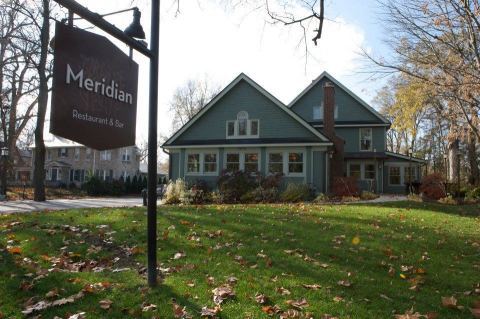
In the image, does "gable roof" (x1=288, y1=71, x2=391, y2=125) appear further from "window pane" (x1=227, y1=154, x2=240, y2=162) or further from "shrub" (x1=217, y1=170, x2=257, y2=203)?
"shrub" (x1=217, y1=170, x2=257, y2=203)

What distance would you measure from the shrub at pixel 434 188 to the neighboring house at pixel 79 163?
1531 inches

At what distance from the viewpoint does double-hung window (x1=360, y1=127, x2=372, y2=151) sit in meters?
32.0

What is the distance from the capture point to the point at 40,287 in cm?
552

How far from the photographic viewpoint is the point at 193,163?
1065 inches

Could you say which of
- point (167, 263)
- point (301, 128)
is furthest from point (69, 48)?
point (301, 128)

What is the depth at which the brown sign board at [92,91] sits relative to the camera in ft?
12.8

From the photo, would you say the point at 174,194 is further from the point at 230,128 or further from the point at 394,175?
the point at 394,175

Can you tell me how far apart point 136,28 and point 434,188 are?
20785mm

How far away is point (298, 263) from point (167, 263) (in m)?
2.01

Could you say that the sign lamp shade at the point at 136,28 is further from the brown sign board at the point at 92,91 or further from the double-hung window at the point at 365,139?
the double-hung window at the point at 365,139

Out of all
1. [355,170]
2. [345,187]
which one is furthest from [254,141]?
[355,170]

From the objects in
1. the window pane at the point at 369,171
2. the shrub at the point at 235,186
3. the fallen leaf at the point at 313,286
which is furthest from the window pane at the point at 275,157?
the fallen leaf at the point at 313,286

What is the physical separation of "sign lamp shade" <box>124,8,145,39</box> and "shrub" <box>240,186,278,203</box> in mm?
16698

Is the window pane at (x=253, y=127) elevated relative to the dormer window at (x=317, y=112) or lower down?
lower down
